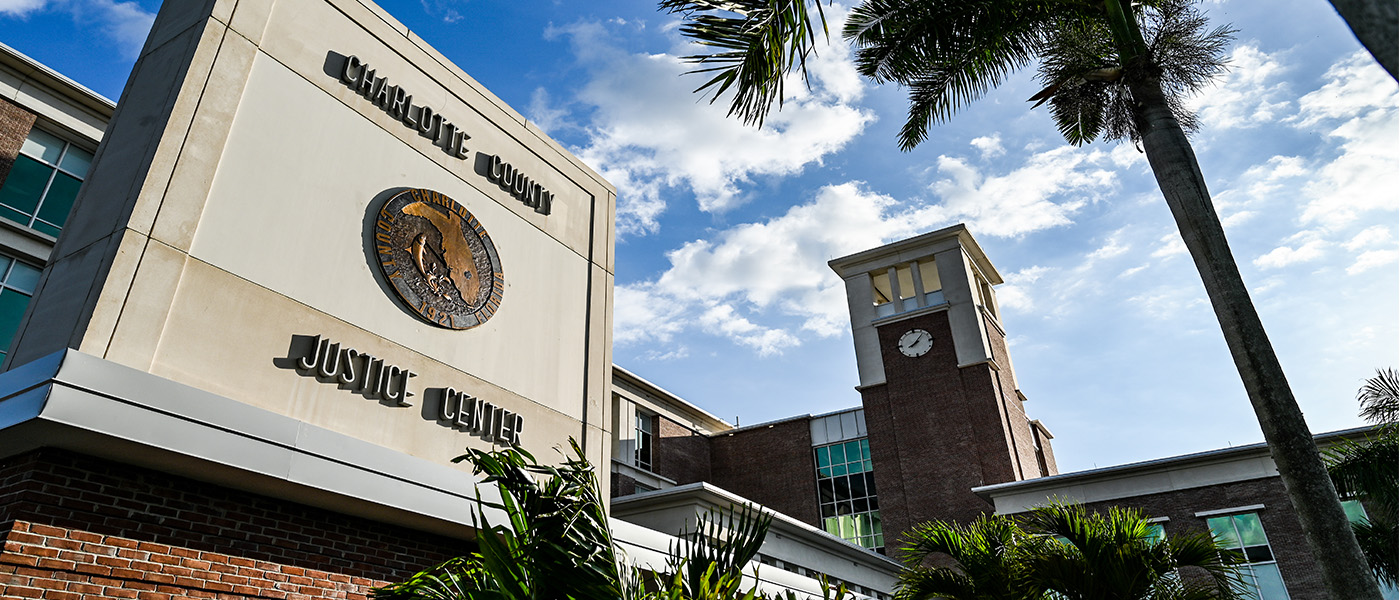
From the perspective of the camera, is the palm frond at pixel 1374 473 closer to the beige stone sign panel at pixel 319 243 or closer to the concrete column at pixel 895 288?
the beige stone sign panel at pixel 319 243

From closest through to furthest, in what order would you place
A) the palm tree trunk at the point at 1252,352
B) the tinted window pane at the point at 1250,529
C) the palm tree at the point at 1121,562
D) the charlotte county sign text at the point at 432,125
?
the palm tree trunk at the point at 1252,352 → the palm tree at the point at 1121,562 → the charlotte county sign text at the point at 432,125 → the tinted window pane at the point at 1250,529

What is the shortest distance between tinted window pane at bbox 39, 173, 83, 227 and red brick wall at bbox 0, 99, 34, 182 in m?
1.05

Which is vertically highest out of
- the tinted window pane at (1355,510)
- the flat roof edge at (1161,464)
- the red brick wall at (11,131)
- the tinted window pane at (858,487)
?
the red brick wall at (11,131)

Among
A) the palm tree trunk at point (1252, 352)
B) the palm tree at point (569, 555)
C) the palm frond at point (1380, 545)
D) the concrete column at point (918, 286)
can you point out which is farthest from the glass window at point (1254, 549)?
the palm tree at point (569, 555)

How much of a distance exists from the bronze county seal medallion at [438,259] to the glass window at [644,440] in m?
25.4

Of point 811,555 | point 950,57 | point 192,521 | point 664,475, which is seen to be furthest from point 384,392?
point 664,475

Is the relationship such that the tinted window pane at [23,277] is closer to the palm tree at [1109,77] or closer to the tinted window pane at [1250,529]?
the palm tree at [1109,77]

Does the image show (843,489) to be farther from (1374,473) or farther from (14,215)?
(14,215)

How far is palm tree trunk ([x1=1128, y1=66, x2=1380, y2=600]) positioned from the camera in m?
7.16

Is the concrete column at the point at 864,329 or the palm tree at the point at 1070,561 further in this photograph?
the concrete column at the point at 864,329

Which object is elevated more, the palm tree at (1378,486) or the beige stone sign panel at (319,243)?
the beige stone sign panel at (319,243)

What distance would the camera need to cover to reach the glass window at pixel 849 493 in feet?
118

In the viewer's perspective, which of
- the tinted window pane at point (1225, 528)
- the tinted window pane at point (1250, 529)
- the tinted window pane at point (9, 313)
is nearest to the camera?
the tinted window pane at point (9, 313)

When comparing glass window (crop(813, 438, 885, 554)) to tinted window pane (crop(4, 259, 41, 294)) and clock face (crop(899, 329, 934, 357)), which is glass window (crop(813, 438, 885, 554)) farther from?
tinted window pane (crop(4, 259, 41, 294))
